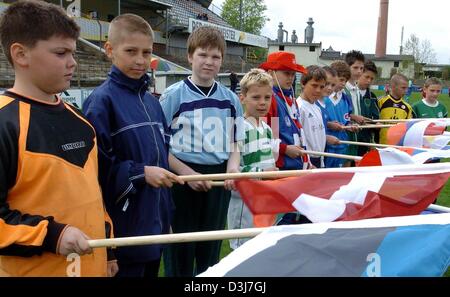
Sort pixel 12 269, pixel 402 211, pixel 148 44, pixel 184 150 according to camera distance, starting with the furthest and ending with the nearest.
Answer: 1. pixel 184 150
2. pixel 148 44
3. pixel 402 211
4. pixel 12 269

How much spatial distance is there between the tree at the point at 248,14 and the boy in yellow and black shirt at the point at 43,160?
234 feet

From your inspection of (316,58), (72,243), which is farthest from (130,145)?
(316,58)

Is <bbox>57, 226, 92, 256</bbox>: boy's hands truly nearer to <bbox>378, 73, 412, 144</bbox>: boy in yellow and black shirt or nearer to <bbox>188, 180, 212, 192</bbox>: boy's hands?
<bbox>188, 180, 212, 192</bbox>: boy's hands

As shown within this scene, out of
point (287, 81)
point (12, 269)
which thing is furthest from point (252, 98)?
point (12, 269)

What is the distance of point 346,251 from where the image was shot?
163 cm

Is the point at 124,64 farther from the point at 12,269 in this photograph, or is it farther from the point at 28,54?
the point at 12,269

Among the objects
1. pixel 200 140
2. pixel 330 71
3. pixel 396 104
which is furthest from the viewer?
pixel 396 104

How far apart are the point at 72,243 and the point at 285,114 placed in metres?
2.81

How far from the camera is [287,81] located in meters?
4.32

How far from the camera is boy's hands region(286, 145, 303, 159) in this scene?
13.0ft

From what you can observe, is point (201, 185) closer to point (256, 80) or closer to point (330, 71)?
point (256, 80)

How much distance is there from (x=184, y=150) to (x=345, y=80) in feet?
10.9

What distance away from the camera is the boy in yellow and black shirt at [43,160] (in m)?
1.72

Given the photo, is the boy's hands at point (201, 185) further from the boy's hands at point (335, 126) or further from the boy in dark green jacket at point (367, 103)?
the boy in dark green jacket at point (367, 103)
